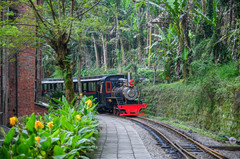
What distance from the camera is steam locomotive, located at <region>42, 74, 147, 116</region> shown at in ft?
49.7

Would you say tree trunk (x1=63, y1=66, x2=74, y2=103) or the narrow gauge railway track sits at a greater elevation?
tree trunk (x1=63, y1=66, x2=74, y2=103)

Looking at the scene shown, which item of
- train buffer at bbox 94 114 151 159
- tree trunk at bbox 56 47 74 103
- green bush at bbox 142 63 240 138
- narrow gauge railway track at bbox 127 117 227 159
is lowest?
narrow gauge railway track at bbox 127 117 227 159

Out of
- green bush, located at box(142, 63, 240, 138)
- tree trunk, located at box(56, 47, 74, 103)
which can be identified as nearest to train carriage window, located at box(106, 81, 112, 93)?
green bush, located at box(142, 63, 240, 138)

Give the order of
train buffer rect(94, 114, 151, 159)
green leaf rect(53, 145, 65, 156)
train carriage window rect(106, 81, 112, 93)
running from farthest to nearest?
train carriage window rect(106, 81, 112, 93)
train buffer rect(94, 114, 151, 159)
green leaf rect(53, 145, 65, 156)

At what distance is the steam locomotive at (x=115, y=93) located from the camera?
15148mm

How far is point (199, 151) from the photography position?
672 centimetres

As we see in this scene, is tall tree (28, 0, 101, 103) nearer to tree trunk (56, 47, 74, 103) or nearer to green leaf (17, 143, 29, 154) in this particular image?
tree trunk (56, 47, 74, 103)

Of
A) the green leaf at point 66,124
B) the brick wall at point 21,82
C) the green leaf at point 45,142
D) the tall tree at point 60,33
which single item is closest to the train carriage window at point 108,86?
the brick wall at point 21,82

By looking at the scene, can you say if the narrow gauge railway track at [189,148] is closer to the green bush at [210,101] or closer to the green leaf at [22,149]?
the green bush at [210,101]

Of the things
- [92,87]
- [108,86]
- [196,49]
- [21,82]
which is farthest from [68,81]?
[92,87]

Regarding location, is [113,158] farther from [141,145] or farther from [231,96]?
[231,96]

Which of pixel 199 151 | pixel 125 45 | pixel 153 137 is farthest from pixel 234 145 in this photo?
pixel 125 45

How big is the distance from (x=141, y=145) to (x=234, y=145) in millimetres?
2963

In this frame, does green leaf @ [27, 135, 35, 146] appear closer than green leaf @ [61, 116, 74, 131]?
Yes
